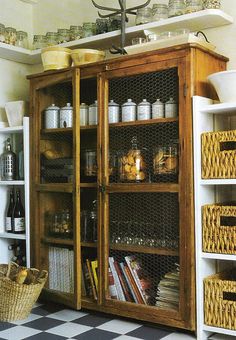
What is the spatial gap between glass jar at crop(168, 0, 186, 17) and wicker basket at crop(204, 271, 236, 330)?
154 centimetres

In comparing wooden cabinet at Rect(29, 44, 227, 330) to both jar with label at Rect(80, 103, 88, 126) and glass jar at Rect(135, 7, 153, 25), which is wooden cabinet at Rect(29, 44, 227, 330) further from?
glass jar at Rect(135, 7, 153, 25)

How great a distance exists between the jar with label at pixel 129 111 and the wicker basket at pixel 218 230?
69cm

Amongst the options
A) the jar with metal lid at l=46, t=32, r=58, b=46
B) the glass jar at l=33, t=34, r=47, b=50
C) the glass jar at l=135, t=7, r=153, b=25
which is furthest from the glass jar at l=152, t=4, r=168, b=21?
the glass jar at l=33, t=34, r=47, b=50

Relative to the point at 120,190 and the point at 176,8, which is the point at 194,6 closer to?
the point at 176,8

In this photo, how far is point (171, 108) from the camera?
2.68 meters

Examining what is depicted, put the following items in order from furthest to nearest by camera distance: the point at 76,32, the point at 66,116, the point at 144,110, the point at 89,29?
the point at 76,32 < the point at 89,29 < the point at 66,116 < the point at 144,110

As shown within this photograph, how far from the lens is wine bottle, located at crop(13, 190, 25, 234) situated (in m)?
3.48

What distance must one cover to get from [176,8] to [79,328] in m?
1.94

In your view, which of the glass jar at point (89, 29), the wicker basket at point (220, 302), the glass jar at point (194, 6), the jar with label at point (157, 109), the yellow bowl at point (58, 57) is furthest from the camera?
the glass jar at point (89, 29)

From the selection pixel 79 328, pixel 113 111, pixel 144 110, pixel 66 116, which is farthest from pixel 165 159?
pixel 79 328

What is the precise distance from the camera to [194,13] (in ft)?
9.11

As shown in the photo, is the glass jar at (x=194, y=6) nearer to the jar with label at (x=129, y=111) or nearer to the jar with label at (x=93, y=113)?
the jar with label at (x=129, y=111)

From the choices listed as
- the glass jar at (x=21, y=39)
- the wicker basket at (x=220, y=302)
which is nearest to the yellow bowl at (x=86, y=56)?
the glass jar at (x=21, y=39)

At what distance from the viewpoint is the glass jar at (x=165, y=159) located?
8.71 ft
